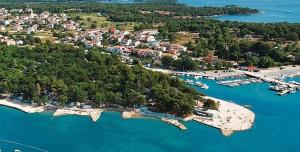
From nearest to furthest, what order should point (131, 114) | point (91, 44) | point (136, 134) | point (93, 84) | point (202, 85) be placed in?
point (136, 134) < point (131, 114) < point (93, 84) < point (202, 85) < point (91, 44)

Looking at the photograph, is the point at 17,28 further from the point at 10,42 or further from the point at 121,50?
the point at 121,50

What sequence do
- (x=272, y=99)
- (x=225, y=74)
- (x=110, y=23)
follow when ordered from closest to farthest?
(x=272, y=99) → (x=225, y=74) → (x=110, y=23)

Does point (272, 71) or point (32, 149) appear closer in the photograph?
point (32, 149)

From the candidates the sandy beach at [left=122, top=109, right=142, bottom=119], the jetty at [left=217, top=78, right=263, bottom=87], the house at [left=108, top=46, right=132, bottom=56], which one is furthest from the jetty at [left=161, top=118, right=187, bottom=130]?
the house at [left=108, top=46, right=132, bottom=56]

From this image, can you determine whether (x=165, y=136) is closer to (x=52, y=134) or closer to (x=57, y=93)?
(x=52, y=134)

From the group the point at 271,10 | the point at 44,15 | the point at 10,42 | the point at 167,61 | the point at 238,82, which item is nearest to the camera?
the point at 238,82

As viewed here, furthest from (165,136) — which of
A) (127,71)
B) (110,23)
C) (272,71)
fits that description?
(110,23)

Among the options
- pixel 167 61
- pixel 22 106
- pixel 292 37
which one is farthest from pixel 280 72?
pixel 22 106
